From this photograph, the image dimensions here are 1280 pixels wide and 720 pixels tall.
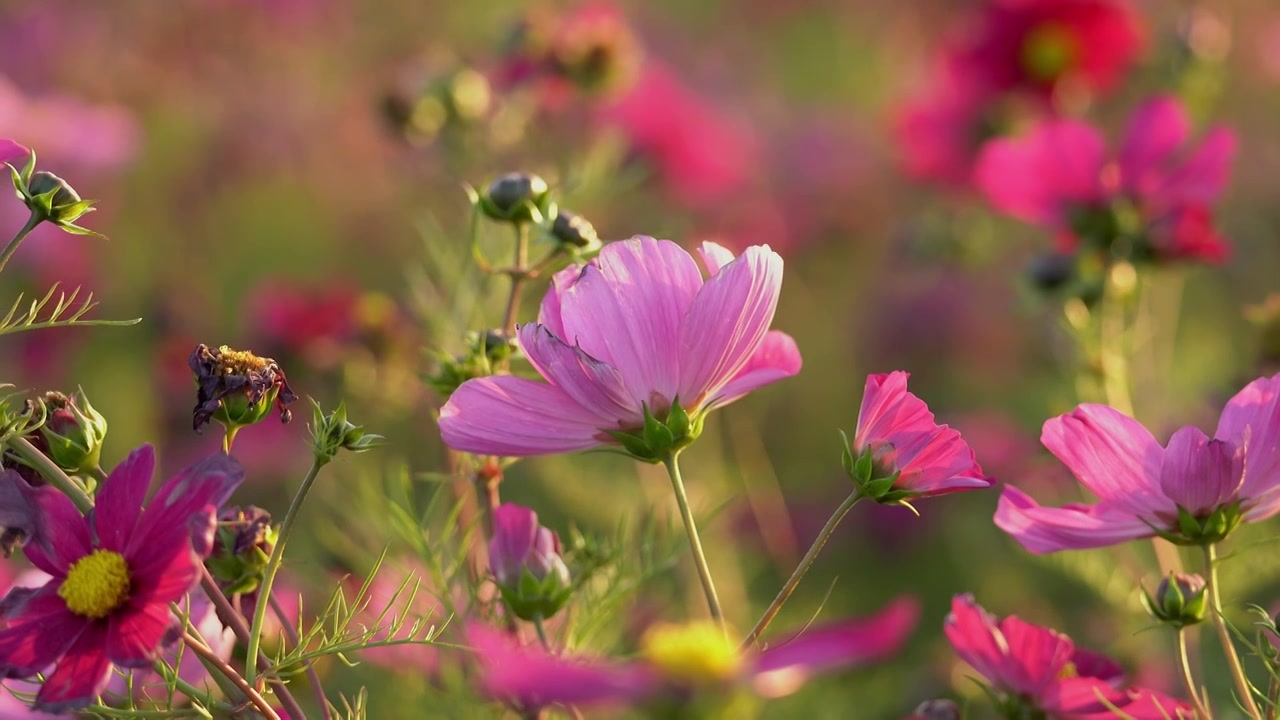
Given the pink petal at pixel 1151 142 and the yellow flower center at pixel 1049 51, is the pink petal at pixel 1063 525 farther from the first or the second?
the yellow flower center at pixel 1049 51

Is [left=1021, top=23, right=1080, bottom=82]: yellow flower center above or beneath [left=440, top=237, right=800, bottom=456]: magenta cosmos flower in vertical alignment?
beneath

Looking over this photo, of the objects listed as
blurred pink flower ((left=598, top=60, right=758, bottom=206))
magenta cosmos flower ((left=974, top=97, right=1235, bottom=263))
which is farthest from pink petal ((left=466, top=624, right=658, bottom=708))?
blurred pink flower ((left=598, top=60, right=758, bottom=206))

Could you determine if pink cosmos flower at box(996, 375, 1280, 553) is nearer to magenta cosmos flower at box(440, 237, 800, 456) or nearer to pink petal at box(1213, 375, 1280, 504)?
pink petal at box(1213, 375, 1280, 504)

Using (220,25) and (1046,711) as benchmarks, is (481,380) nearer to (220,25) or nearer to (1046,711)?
(1046,711)

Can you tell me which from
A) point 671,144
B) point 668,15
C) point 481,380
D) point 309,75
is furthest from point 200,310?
point 668,15

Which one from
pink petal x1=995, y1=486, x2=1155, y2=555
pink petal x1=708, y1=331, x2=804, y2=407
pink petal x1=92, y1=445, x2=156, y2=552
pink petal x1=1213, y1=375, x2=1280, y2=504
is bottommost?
pink petal x1=92, y1=445, x2=156, y2=552

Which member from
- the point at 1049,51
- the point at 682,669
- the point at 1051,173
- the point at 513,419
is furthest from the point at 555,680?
the point at 1049,51
